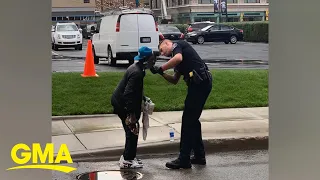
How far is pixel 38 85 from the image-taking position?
3615 mm

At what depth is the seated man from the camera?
6277 millimetres

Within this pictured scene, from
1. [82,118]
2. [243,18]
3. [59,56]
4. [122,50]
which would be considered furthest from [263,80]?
[243,18]

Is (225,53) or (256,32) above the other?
(256,32)

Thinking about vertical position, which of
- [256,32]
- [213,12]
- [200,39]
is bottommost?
[200,39]

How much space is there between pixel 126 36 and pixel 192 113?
1303 centimetres

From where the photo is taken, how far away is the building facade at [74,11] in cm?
4294

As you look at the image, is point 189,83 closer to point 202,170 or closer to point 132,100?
point 132,100

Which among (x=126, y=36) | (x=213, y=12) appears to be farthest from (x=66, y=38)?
(x=213, y=12)

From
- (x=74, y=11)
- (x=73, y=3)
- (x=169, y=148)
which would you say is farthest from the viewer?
(x=73, y=3)

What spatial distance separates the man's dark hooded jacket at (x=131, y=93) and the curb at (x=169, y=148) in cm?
94

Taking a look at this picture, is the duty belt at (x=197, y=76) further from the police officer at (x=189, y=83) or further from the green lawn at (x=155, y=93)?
the green lawn at (x=155, y=93)

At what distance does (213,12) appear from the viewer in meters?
53.7

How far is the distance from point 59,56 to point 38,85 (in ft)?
65.0

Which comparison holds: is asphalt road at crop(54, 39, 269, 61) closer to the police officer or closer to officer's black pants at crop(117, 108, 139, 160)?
the police officer
